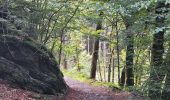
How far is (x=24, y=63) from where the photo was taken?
13344 mm

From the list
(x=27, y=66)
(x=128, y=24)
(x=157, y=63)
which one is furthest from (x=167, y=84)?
(x=128, y=24)

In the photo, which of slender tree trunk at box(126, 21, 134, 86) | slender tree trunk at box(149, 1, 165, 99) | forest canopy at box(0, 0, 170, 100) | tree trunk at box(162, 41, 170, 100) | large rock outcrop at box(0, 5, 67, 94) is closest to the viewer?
tree trunk at box(162, 41, 170, 100)

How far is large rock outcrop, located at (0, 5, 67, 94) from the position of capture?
1245cm

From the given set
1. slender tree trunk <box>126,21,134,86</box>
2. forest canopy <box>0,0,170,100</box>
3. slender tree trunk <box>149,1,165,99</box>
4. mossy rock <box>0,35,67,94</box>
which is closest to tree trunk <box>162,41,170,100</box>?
forest canopy <box>0,0,170,100</box>

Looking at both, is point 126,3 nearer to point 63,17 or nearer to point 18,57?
point 18,57

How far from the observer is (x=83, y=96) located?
15.7 meters

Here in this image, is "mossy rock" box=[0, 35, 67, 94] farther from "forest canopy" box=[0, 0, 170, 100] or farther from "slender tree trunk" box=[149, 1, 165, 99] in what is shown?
"slender tree trunk" box=[149, 1, 165, 99]

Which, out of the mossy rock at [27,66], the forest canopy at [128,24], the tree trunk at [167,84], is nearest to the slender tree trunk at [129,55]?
the forest canopy at [128,24]

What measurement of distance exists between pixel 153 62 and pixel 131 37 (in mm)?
4381

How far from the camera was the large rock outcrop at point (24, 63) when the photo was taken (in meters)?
12.5

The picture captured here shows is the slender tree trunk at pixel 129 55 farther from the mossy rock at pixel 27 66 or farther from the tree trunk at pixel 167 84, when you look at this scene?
the tree trunk at pixel 167 84

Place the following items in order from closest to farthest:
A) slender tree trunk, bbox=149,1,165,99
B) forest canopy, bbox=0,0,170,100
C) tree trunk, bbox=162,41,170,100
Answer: tree trunk, bbox=162,41,170,100, slender tree trunk, bbox=149,1,165,99, forest canopy, bbox=0,0,170,100

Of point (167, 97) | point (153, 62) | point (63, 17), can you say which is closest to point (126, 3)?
point (153, 62)

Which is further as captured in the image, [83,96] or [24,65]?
[83,96]
